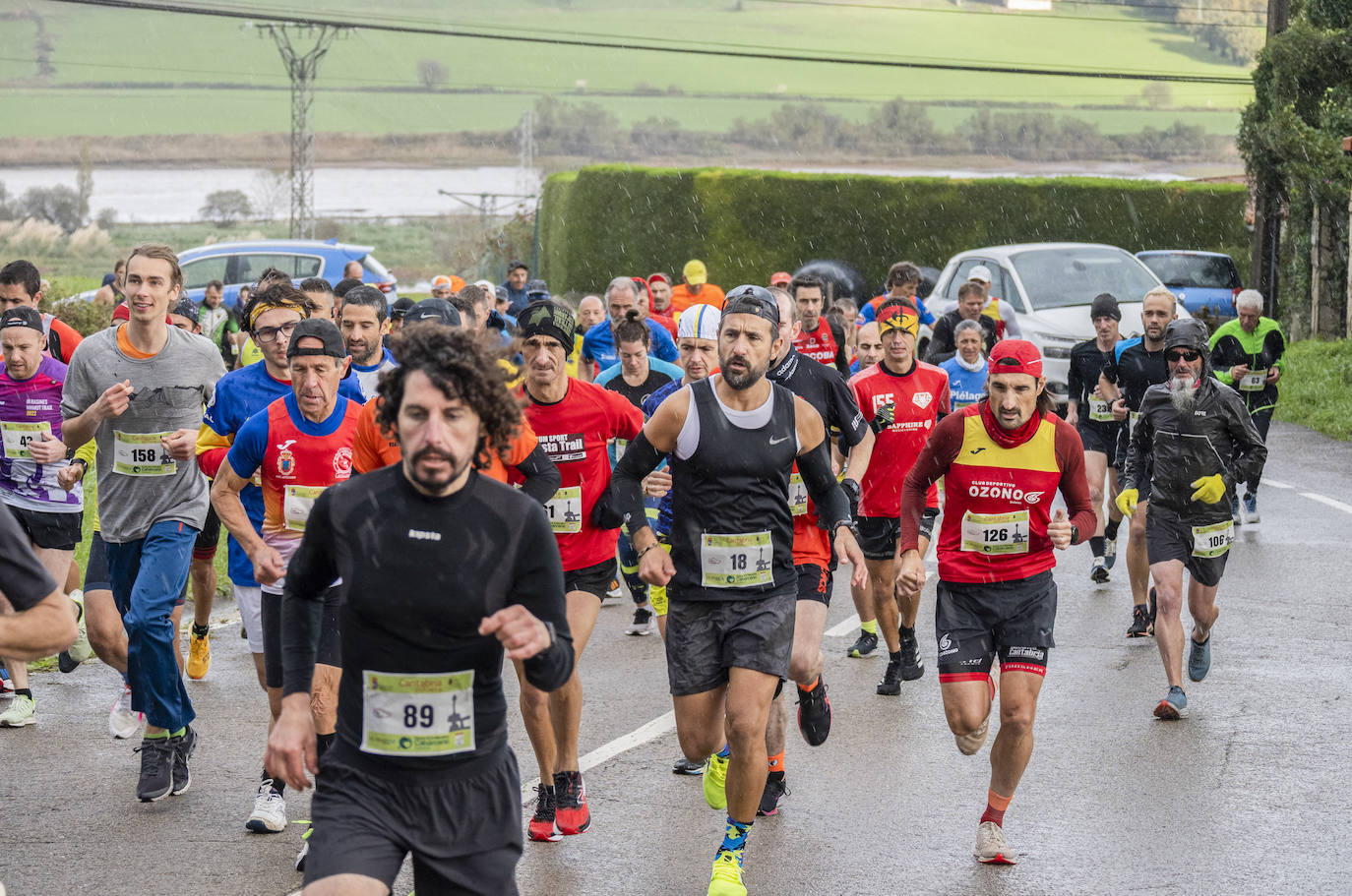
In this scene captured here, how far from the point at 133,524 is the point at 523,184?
177ft

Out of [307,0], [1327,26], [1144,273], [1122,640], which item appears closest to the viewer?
[1122,640]

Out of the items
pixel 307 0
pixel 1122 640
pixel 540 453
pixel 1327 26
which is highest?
pixel 307 0

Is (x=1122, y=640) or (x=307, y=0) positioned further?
(x=307, y=0)

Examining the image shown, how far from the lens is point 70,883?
5.85 metres

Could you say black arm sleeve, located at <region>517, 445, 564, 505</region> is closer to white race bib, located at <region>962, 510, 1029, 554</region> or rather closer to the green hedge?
white race bib, located at <region>962, 510, 1029, 554</region>

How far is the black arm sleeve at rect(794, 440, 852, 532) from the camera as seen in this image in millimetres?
6066

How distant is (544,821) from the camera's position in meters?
6.39

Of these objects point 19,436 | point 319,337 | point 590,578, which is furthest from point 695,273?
point 319,337

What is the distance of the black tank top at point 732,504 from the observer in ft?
19.3

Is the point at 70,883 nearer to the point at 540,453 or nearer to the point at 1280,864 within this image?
the point at 540,453

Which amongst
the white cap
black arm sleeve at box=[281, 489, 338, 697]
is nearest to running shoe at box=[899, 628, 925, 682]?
the white cap

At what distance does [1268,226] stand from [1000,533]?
22.1 meters

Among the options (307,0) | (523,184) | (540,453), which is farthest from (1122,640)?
(307,0)

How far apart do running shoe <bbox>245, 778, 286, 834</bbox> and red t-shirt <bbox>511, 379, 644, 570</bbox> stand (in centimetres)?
151
